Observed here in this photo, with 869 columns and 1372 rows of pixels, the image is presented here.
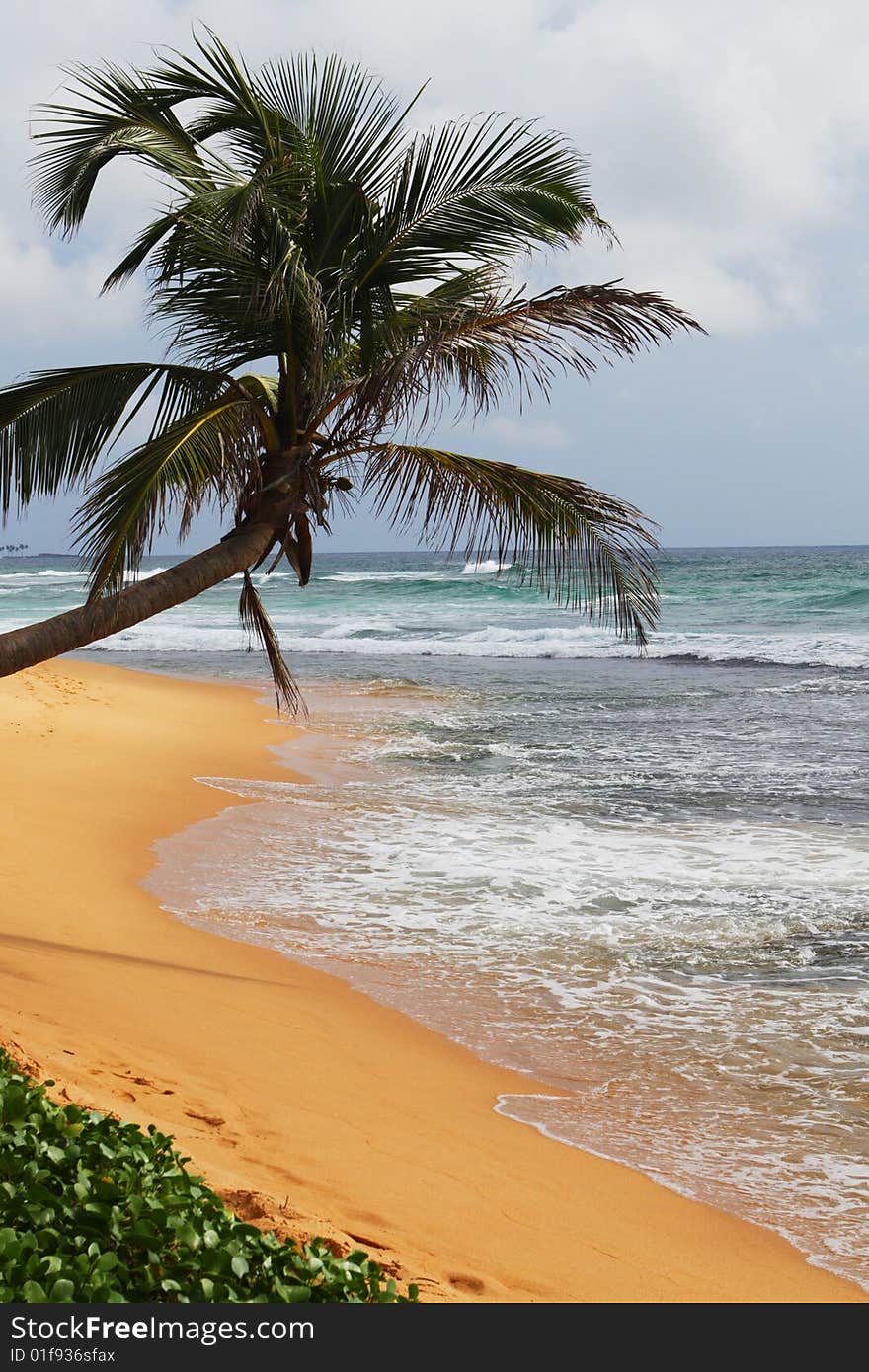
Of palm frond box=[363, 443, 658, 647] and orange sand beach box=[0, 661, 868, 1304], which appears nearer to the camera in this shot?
orange sand beach box=[0, 661, 868, 1304]

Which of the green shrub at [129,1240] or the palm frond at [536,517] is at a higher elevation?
the palm frond at [536,517]

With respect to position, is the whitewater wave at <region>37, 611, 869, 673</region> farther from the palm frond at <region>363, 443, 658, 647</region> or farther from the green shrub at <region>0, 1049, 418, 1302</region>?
the green shrub at <region>0, 1049, 418, 1302</region>

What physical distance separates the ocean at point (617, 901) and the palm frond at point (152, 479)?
5.00 ft

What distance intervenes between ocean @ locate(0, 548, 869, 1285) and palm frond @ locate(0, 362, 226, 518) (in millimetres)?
1882

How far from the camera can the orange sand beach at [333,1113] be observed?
11.2ft

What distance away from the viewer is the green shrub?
2600 millimetres

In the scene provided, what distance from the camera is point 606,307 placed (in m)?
6.09

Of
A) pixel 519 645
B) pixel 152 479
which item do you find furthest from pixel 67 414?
pixel 519 645

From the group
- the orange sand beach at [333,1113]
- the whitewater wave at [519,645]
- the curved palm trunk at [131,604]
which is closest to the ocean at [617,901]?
the orange sand beach at [333,1113]

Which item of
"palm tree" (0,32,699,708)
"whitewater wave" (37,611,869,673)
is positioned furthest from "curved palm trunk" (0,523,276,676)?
"whitewater wave" (37,611,869,673)

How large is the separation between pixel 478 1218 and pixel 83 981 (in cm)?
262

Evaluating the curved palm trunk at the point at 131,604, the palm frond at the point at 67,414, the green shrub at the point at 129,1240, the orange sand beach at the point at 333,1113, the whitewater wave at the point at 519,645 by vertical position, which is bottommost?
the orange sand beach at the point at 333,1113

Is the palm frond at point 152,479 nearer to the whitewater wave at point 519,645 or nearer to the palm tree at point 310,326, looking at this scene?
the palm tree at point 310,326

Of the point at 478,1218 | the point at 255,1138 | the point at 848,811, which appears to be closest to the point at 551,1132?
the point at 478,1218
